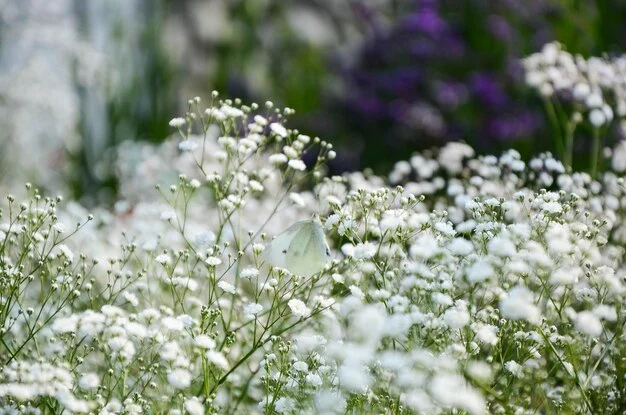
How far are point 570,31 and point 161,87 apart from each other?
2.64 m

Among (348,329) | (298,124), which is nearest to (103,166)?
(298,124)

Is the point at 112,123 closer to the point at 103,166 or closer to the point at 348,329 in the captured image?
the point at 103,166

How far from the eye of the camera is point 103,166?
4969 mm

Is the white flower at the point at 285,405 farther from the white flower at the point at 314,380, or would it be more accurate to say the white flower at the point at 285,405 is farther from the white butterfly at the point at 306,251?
the white butterfly at the point at 306,251

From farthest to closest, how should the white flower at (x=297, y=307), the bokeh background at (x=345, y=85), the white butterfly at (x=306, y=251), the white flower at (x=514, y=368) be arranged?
the bokeh background at (x=345, y=85) → the white butterfly at (x=306, y=251) → the white flower at (x=297, y=307) → the white flower at (x=514, y=368)

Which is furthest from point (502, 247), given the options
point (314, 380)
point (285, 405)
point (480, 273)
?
point (285, 405)

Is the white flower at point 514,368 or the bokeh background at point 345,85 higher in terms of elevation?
the bokeh background at point 345,85

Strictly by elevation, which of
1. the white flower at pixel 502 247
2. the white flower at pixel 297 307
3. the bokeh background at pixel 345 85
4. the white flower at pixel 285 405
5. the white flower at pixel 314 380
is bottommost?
the white flower at pixel 285 405

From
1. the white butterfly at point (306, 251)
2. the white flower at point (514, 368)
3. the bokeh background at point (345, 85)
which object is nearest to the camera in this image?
the white flower at point (514, 368)

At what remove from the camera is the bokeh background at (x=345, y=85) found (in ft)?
16.0

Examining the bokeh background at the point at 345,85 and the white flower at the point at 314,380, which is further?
the bokeh background at the point at 345,85

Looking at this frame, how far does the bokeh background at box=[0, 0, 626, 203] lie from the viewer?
4.88 metres

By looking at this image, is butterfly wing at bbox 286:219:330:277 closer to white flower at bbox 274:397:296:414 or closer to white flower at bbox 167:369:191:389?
white flower at bbox 274:397:296:414

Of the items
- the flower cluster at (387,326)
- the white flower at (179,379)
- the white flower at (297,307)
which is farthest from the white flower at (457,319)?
the white flower at (179,379)
